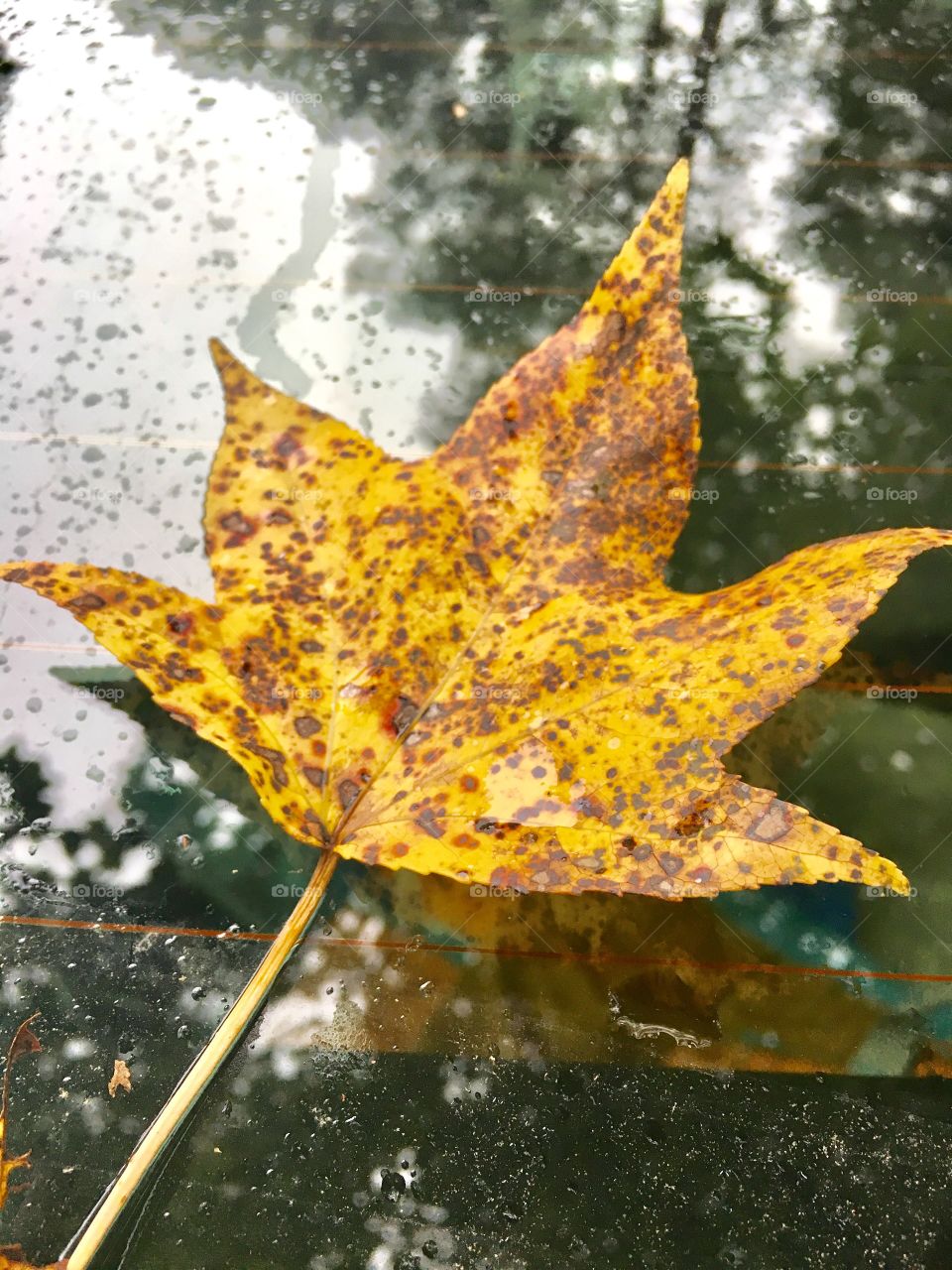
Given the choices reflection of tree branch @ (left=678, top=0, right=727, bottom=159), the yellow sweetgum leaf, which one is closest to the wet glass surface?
reflection of tree branch @ (left=678, top=0, right=727, bottom=159)

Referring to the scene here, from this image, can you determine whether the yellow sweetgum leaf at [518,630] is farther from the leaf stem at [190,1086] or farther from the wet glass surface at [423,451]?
the wet glass surface at [423,451]

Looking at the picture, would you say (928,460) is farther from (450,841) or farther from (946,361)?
(450,841)

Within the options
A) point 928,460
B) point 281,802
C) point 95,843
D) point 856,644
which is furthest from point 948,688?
point 95,843

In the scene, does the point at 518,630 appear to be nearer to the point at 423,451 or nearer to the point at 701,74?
the point at 423,451

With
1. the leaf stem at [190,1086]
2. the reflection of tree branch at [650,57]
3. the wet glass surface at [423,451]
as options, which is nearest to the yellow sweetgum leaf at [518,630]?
the leaf stem at [190,1086]

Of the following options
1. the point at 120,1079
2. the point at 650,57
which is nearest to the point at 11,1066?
the point at 120,1079
